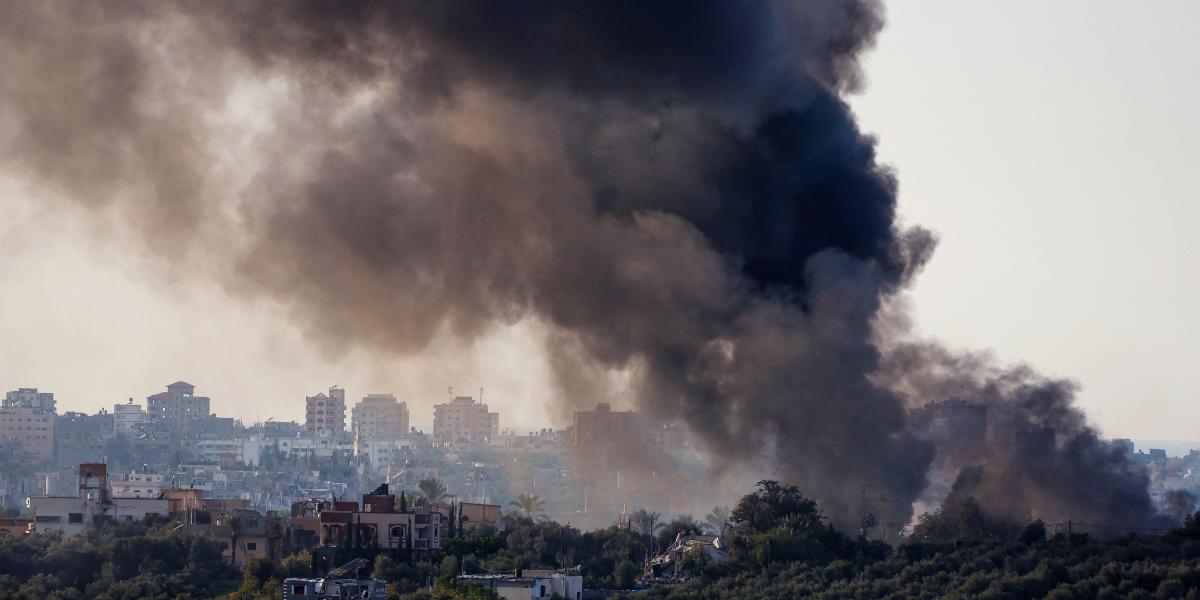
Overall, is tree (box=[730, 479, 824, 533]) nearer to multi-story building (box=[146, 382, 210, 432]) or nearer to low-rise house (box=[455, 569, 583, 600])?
low-rise house (box=[455, 569, 583, 600])

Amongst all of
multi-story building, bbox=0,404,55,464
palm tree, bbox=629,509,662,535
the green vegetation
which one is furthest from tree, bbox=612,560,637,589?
multi-story building, bbox=0,404,55,464

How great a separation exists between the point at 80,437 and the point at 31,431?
19.9ft

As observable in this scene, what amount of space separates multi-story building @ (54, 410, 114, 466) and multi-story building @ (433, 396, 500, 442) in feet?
91.6

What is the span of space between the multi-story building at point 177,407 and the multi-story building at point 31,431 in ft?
55.6

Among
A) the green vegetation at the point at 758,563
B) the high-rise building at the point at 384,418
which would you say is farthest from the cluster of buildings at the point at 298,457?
the green vegetation at the point at 758,563

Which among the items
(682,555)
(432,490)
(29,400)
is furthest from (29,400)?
(682,555)

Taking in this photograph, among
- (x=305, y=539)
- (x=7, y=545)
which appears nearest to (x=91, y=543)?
(x=7, y=545)

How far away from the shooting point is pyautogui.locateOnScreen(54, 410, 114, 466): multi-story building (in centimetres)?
16175

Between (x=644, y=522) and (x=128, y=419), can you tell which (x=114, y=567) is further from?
(x=128, y=419)

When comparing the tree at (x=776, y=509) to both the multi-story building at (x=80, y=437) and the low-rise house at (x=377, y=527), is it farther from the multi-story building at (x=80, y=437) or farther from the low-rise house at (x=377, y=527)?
the multi-story building at (x=80, y=437)

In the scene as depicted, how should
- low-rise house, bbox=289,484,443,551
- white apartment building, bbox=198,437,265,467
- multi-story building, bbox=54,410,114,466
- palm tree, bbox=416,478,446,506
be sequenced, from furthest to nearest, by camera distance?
white apartment building, bbox=198,437,265,467, multi-story building, bbox=54,410,114,466, palm tree, bbox=416,478,446,506, low-rise house, bbox=289,484,443,551

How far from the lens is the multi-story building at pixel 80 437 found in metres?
162

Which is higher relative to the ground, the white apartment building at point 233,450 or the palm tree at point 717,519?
the white apartment building at point 233,450

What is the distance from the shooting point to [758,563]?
2111 inches
